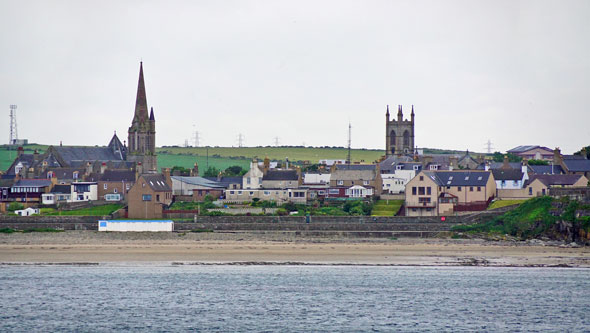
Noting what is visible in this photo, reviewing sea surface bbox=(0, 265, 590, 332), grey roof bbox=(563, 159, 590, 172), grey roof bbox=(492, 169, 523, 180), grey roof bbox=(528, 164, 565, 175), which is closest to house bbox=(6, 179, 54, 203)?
sea surface bbox=(0, 265, 590, 332)

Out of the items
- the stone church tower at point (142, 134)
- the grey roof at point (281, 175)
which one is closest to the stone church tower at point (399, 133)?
the stone church tower at point (142, 134)

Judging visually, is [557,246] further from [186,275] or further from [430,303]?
[186,275]

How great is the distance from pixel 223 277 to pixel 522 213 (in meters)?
26.8

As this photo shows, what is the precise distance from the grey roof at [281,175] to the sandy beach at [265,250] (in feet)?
79.5

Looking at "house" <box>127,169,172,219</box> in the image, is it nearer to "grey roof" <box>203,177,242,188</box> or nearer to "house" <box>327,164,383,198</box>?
"grey roof" <box>203,177,242,188</box>

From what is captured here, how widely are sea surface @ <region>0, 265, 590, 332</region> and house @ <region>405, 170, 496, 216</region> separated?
23.3 meters

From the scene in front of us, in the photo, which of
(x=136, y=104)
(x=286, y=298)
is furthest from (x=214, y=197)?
(x=136, y=104)

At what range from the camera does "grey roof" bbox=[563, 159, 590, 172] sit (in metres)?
95.5

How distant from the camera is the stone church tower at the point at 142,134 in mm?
129375

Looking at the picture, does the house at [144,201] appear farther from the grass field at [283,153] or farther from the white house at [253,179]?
the grass field at [283,153]

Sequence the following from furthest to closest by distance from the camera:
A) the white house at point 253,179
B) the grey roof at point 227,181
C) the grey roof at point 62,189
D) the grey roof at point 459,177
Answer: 1. the grey roof at point 227,181
2. the white house at point 253,179
3. the grey roof at point 62,189
4. the grey roof at point 459,177

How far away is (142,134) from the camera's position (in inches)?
5157

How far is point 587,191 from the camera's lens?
63.5m

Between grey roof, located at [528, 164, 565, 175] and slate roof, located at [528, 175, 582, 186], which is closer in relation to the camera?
slate roof, located at [528, 175, 582, 186]
